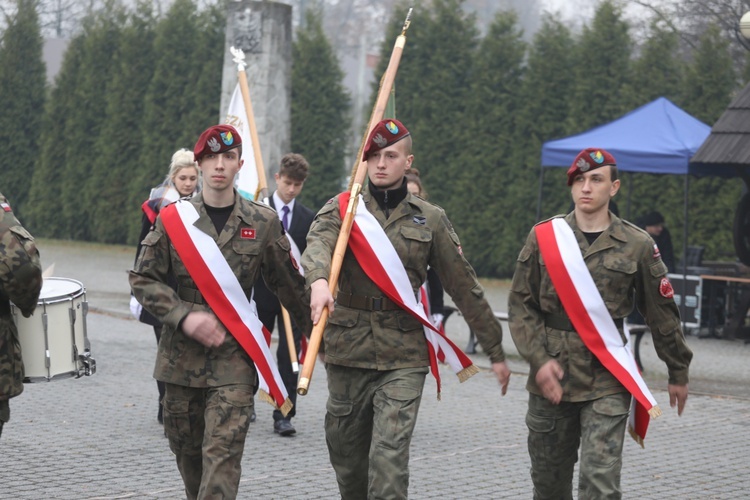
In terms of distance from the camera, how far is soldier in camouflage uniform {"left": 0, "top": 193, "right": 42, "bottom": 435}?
5.16 meters

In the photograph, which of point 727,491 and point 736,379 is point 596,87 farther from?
point 727,491

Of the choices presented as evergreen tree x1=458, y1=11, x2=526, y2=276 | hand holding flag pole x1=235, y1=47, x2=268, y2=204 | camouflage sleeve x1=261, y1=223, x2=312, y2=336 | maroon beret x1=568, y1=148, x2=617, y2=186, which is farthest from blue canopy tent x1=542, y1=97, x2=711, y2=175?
camouflage sleeve x1=261, y1=223, x2=312, y2=336

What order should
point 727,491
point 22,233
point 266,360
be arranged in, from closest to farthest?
point 22,233
point 266,360
point 727,491

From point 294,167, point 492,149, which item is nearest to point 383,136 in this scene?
point 294,167

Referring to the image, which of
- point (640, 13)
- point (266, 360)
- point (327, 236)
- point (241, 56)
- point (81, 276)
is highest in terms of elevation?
point (640, 13)

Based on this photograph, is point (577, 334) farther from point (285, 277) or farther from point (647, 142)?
point (647, 142)

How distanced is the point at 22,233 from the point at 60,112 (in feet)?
85.5

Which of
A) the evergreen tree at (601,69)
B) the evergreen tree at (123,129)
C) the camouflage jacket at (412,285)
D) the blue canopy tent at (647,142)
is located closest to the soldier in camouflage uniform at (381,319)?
the camouflage jacket at (412,285)

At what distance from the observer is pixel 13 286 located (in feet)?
17.0

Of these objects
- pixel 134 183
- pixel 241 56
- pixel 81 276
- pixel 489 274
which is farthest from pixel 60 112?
pixel 241 56

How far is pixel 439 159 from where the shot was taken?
23.2 m

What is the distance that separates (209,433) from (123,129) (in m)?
24.2

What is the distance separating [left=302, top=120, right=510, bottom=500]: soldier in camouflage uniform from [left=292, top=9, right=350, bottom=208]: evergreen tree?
19.6m

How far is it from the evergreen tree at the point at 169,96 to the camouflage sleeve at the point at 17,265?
21.8 m
